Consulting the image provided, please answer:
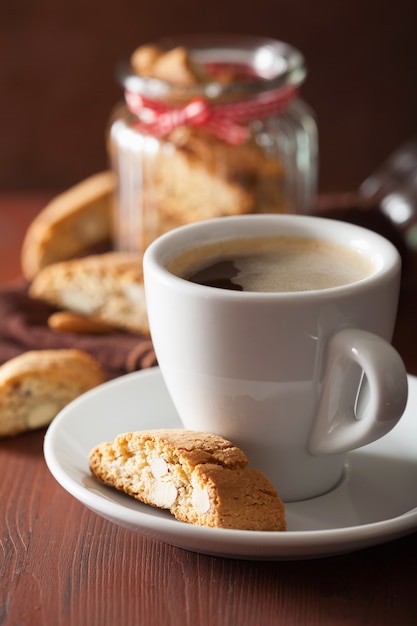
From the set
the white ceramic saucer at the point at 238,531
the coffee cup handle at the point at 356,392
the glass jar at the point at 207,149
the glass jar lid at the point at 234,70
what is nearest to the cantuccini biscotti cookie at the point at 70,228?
the glass jar at the point at 207,149

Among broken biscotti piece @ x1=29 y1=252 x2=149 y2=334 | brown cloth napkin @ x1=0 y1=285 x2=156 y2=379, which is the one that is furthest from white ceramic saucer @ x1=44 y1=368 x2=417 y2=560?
broken biscotti piece @ x1=29 y1=252 x2=149 y2=334

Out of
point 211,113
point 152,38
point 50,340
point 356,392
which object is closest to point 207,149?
point 211,113

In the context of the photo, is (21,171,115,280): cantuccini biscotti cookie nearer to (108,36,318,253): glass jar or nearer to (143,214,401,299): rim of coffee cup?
(108,36,318,253): glass jar

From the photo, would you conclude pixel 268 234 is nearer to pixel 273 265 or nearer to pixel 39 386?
pixel 273 265

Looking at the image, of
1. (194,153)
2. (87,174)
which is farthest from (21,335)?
(87,174)

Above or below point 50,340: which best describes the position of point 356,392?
above
